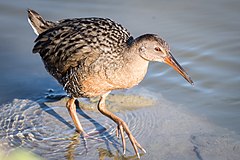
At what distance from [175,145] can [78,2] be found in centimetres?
387

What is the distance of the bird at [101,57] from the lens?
4.47 m

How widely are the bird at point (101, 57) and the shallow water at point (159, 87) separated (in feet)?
1.01

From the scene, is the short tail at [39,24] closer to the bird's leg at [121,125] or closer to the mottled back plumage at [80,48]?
the mottled back plumage at [80,48]

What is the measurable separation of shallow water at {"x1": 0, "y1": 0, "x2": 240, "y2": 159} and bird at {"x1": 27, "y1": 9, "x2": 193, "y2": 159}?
0.31 m

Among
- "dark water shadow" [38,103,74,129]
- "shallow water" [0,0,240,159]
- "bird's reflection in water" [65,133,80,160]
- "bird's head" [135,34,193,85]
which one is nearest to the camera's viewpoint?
"bird's head" [135,34,193,85]

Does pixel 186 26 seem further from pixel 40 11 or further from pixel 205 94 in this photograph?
pixel 40 11

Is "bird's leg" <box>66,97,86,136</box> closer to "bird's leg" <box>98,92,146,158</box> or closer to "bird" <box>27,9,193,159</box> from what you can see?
"bird" <box>27,9,193,159</box>

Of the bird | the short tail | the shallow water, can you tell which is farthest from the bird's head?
the short tail

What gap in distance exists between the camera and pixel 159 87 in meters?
5.75

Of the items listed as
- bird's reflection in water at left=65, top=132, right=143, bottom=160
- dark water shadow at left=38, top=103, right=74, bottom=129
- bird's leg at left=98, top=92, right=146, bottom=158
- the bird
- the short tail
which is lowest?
bird's reflection in water at left=65, top=132, right=143, bottom=160

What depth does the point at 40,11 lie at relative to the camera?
747 cm

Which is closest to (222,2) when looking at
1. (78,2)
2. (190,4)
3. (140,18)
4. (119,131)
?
(190,4)

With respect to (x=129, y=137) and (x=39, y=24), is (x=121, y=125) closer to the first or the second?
(x=129, y=137)

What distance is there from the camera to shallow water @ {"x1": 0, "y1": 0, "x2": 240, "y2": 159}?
4.71 meters
